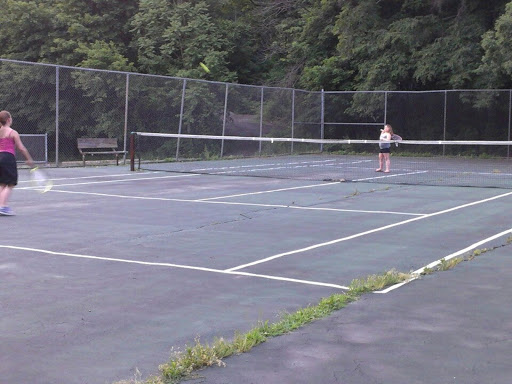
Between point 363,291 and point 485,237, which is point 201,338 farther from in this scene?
point 485,237

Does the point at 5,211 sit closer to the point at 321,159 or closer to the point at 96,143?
the point at 96,143

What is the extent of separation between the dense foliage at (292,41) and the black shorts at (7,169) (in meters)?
21.9

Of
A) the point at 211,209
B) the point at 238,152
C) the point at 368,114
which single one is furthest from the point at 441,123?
the point at 211,209

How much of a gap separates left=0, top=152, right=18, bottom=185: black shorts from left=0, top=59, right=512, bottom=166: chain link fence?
404 inches

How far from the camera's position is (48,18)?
36688mm

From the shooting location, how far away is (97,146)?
2556cm

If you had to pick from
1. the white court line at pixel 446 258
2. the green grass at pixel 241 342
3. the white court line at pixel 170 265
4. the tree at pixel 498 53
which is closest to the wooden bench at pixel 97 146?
the tree at pixel 498 53

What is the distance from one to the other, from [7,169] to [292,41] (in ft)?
99.1

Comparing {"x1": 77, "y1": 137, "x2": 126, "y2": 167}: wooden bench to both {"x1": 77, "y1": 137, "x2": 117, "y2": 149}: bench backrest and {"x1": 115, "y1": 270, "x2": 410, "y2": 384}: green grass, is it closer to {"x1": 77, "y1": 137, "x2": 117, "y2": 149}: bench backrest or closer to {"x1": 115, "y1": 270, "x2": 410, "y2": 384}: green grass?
{"x1": 77, "y1": 137, "x2": 117, "y2": 149}: bench backrest

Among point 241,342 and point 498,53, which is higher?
point 498,53

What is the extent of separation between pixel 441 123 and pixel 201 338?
2918cm

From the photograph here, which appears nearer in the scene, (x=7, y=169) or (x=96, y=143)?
(x=7, y=169)

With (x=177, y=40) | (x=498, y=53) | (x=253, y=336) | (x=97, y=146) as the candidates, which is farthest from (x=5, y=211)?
(x=177, y=40)

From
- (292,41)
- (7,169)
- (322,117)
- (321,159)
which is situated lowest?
(321,159)
